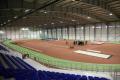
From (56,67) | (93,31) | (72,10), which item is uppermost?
(72,10)

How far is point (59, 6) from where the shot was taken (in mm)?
26016

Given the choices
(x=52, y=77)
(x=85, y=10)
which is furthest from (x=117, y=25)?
(x=52, y=77)

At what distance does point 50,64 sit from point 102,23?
1197 inches

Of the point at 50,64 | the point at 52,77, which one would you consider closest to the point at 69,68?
the point at 50,64

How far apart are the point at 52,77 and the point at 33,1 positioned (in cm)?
1225

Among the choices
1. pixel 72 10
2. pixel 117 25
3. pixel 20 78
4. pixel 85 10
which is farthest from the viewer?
pixel 117 25

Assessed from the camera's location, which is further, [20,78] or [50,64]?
[50,64]

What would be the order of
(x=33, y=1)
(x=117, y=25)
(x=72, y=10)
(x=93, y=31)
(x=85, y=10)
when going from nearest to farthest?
1. (x=33, y=1)
2. (x=72, y=10)
3. (x=85, y=10)
4. (x=117, y=25)
5. (x=93, y=31)

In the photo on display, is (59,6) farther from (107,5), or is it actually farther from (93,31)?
(93,31)

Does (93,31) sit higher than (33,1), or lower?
lower

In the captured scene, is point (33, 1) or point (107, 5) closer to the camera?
point (33, 1)

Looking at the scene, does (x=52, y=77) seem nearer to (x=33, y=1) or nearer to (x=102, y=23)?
(x=33, y=1)

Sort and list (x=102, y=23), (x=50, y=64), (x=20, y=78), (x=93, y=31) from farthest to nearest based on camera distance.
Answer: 1. (x=93, y=31)
2. (x=102, y=23)
3. (x=50, y=64)
4. (x=20, y=78)

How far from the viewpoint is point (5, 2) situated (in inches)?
666
